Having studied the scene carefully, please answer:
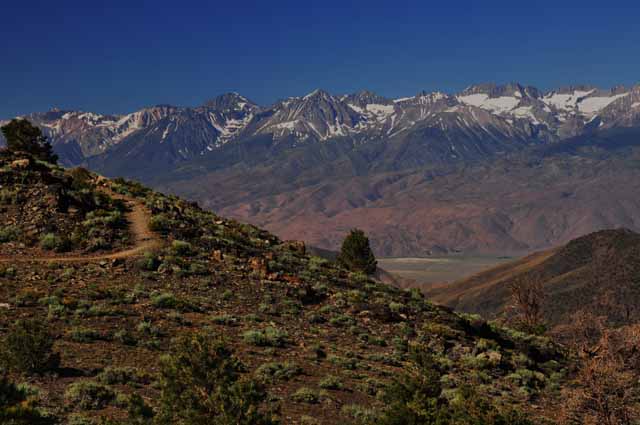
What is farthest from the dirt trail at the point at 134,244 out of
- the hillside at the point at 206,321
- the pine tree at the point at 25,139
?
the pine tree at the point at 25,139

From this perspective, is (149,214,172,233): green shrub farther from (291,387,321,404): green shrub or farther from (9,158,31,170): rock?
(291,387,321,404): green shrub

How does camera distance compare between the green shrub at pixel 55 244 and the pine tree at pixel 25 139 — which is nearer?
the green shrub at pixel 55 244

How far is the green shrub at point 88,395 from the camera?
1767 cm

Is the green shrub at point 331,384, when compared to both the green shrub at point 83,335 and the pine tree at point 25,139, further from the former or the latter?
the pine tree at point 25,139

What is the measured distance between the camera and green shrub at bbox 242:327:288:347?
80.3 ft

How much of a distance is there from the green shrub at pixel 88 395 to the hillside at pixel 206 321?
0.14 ft

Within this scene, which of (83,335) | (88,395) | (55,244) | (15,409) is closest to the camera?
(15,409)

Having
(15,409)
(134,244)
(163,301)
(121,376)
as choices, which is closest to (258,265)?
(134,244)

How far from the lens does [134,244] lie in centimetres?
3306

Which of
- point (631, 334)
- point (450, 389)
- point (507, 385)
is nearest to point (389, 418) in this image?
point (450, 389)

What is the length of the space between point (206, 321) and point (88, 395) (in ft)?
26.0

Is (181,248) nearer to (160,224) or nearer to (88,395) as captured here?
(160,224)

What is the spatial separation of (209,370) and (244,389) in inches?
59.5

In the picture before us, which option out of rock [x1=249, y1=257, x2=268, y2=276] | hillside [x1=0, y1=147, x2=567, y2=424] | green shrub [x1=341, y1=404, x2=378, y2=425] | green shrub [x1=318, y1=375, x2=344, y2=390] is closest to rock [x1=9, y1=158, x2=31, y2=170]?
hillside [x1=0, y1=147, x2=567, y2=424]
